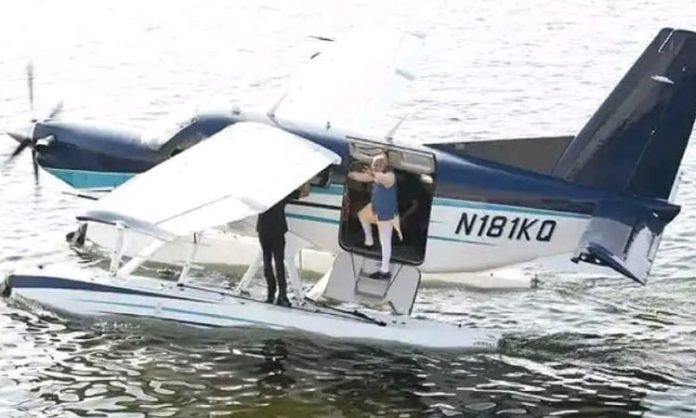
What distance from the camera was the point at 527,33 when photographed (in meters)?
41.0

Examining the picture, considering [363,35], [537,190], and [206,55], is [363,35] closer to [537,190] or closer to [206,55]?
[537,190]

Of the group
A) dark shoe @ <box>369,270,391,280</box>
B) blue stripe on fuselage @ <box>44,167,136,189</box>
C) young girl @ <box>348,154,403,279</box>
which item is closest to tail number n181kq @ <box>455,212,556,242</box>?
young girl @ <box>348,154,403,279</box>

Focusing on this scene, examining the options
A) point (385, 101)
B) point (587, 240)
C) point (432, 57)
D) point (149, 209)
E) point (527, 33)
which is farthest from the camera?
point (527, 33)

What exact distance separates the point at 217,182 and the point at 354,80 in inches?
209

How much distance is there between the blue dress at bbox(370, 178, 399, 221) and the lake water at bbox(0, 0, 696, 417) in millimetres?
1708

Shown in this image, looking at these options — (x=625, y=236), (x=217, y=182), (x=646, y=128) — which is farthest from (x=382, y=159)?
(x=646, y=128)

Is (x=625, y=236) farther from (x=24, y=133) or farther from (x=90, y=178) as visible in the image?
(x=24, y=133)

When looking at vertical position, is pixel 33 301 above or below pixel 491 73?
below

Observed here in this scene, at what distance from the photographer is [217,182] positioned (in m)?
14.6

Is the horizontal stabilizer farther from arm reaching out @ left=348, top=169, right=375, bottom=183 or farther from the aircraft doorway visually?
arm reaching out @ left=348, top=169, right=375, bottom=183

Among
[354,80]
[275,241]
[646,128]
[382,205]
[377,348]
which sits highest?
[646,128]

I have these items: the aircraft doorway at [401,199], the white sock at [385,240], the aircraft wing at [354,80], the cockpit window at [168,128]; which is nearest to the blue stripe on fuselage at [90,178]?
the cockpit window at [168,128]

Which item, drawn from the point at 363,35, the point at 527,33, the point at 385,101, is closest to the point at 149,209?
the point at 385,101

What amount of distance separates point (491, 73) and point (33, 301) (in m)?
21.1
